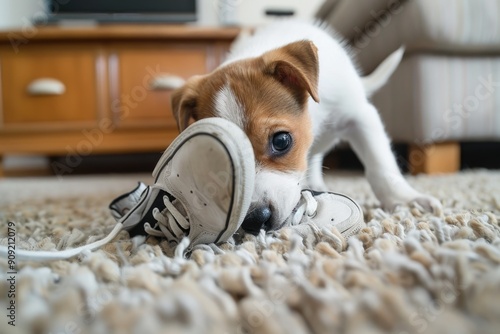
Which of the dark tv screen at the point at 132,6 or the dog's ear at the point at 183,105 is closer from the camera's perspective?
the dog's ear at the point at 183,105

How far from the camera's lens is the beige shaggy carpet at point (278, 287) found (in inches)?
18.0

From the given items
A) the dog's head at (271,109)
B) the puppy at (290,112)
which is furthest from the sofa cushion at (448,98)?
the dog's head at (271,109)

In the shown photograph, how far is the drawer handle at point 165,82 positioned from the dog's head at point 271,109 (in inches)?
67.6

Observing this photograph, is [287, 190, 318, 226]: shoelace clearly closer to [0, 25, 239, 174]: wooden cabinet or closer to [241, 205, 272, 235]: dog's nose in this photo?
[241, 205, 272, 235]: dog's nose

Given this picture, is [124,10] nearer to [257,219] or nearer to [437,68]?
[437,68]

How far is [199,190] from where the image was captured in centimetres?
76

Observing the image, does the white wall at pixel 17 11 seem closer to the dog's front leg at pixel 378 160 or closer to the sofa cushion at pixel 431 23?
the sofa cushion at pixel 431 23

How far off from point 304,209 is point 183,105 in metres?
0.44

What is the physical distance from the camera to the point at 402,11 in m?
1.83

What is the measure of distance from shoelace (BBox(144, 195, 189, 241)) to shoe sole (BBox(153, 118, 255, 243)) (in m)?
0.08

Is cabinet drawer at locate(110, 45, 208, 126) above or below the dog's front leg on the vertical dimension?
below

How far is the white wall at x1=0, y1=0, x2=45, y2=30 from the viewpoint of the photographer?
356cm

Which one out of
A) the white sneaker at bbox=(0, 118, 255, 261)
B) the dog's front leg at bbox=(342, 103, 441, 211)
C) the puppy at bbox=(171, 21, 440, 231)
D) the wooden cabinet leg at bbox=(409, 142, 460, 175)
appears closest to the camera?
the white sneaker at bbox=(0, 118, 255, 261)

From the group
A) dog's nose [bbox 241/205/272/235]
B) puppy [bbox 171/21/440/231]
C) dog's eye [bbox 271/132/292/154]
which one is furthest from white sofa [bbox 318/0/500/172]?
dog's nose [bbox 241/205/272/235]
